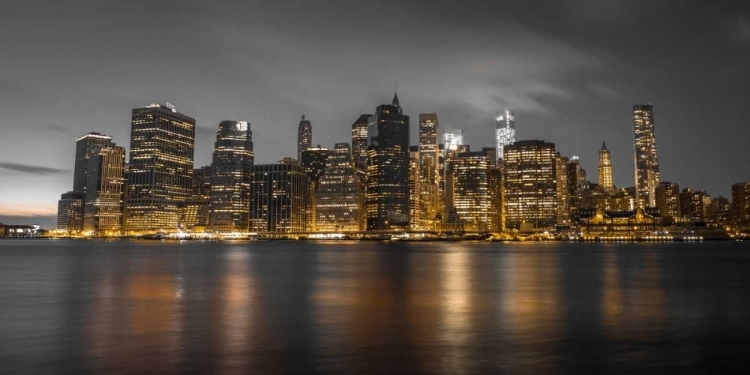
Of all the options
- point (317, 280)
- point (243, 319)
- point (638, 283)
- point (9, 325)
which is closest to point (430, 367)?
point (243, 319)

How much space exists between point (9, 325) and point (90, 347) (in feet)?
28.0

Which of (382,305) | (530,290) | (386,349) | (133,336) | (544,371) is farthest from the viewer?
(530,290)

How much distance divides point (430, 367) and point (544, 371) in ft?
12.0

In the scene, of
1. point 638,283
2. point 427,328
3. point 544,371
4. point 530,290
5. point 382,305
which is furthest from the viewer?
point 638,283

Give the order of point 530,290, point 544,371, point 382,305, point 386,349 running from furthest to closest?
point 530,290 < point 382,305 < point 386,349 < point 544,371

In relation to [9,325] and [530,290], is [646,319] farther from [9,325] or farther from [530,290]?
[9,325]

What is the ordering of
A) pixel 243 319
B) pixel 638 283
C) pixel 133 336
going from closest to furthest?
1. pixel 133 336
2. pixel 243 319
3. pixel 638 283

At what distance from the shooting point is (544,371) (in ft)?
59.5

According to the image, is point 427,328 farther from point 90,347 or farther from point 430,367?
point 90,347

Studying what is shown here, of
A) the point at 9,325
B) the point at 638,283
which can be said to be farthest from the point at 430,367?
the point at 638,283

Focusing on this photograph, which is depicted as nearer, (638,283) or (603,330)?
(603,330)

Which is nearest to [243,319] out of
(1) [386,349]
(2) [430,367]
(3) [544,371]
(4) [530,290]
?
(1) [386,349]

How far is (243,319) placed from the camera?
1147 inches

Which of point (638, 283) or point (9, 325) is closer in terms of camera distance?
point (9, 325)
